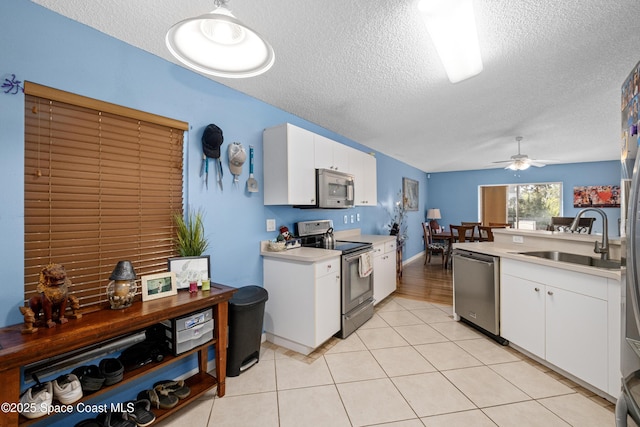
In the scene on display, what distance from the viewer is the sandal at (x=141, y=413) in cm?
145

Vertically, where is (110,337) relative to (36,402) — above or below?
above

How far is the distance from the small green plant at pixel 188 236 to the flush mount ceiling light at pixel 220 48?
1169 mm

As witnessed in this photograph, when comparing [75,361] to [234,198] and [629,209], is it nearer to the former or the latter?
[234,198]

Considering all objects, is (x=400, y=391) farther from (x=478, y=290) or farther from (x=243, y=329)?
(x=478, y=290)

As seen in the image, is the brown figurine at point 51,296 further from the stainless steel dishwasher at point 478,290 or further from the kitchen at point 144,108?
the stainless steel dishwasher at point 478,290

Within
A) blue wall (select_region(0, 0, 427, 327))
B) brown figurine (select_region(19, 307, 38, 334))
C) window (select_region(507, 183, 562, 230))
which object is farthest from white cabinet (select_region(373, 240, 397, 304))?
window (select_region(507, 183, 562, 230))

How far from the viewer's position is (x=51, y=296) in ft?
4.08

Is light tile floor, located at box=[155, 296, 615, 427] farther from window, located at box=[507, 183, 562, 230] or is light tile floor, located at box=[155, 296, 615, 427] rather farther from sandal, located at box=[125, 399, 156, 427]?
window, located at box=[507, 183, 562, 230]

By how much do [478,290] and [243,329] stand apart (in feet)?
7.70

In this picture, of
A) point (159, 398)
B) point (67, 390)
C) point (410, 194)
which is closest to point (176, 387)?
point (159, 398)

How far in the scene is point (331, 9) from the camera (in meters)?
1.46

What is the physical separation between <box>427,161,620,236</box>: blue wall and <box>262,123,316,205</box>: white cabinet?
6.57 m

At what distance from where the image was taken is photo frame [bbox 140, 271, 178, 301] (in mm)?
1599

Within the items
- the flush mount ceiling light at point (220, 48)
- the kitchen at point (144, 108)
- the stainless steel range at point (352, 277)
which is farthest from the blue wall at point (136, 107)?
the flush mount ceiling light at point (220, 48)
